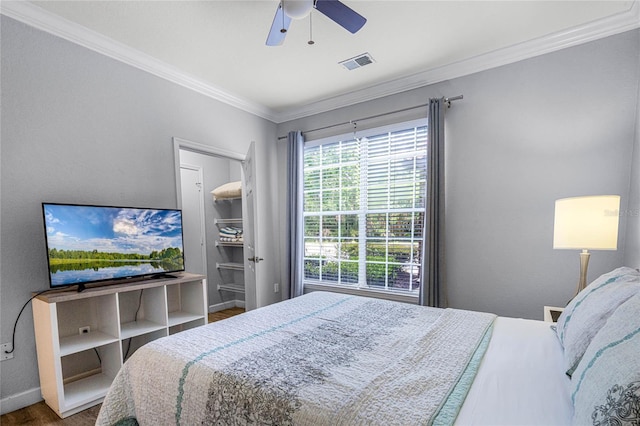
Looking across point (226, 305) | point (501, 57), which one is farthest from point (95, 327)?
point (501, 57)

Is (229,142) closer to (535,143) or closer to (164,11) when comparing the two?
(164,11)

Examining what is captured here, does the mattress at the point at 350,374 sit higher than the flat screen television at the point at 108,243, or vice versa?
the flat screen television at the point at 108,243

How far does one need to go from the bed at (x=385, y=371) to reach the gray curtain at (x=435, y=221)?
110cm

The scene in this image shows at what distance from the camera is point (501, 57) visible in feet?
8.71

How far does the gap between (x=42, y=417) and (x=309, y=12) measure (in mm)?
3154

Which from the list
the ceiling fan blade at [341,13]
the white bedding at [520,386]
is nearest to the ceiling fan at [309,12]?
the ceiling fan blade at [341,13]

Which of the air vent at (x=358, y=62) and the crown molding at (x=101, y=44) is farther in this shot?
the air vent at (x=358, y=62)

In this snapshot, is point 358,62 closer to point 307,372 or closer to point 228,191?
point 228,191

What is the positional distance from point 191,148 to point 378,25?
7.09 ft

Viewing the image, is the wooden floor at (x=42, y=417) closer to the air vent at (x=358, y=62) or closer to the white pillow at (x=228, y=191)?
the white pillow at (x=228, y=191)

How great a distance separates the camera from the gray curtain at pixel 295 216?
3.84 m

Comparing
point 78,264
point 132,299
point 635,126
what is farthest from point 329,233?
point 635,126

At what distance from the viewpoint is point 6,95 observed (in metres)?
2.00

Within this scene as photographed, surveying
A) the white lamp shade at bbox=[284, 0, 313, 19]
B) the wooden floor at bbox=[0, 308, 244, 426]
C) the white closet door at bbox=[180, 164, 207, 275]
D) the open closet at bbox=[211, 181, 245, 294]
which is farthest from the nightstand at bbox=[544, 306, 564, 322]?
the white closet door at bbox=[180, 164, 207, 275]
